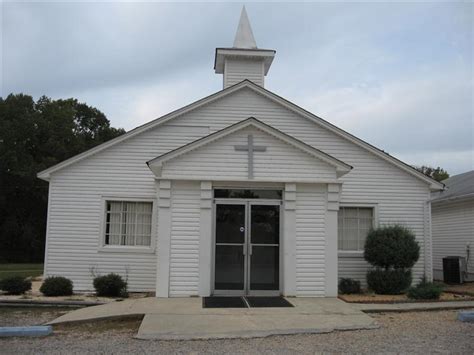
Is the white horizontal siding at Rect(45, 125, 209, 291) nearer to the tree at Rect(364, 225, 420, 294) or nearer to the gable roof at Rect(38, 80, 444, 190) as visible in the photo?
the gable roof at Rect(38, 80, 444, 190)

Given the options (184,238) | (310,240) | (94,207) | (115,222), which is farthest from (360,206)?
(94,207)

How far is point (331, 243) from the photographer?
13086mm

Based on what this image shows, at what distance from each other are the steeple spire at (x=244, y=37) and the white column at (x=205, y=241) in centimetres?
860

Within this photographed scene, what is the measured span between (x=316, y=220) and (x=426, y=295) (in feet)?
10.9

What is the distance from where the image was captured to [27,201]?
43469 millimetres

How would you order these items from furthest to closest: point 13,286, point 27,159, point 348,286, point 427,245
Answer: point 27,159, point 427,245, point 348,286, point 13,286

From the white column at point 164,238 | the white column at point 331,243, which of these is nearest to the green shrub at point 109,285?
the white column at point 164,238

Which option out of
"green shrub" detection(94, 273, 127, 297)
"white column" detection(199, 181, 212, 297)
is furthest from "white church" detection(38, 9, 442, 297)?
"green shrub" detection(94, 273, 127, 297)

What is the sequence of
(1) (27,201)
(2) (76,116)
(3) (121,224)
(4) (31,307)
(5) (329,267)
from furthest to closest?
1. (2) (76,116)
2. (1) (27,201)
3. (3) (121,224)
4. (5) (329,267)
5. (4) (31,307)

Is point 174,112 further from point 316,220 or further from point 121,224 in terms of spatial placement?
point 316,220

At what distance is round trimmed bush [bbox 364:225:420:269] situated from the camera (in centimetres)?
1388

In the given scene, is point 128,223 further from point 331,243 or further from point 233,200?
point 331,243

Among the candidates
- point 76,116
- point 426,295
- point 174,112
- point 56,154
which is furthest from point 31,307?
point 76,116

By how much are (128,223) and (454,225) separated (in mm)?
12200
